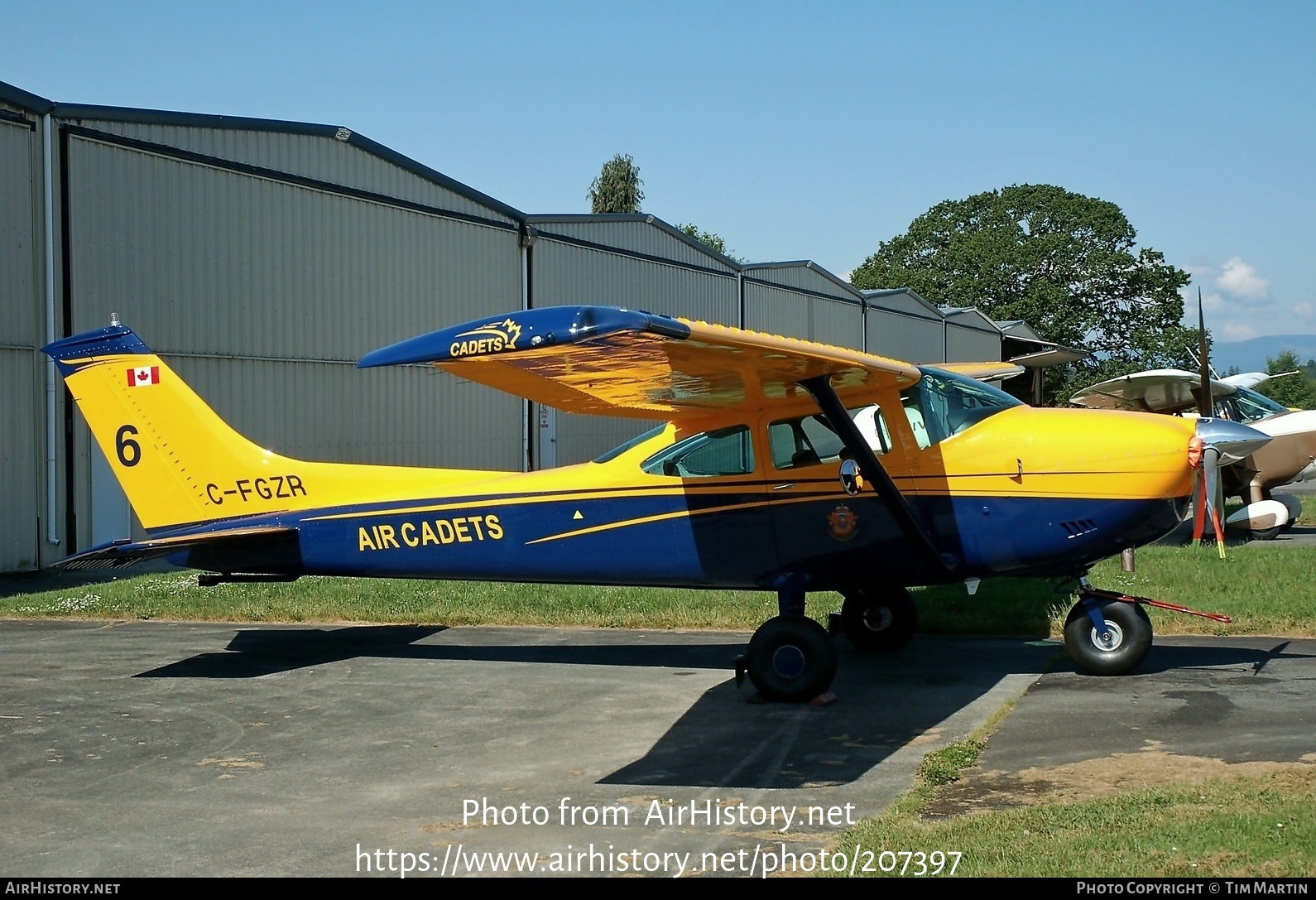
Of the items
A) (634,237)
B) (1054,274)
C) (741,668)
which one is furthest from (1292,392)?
(741,668)

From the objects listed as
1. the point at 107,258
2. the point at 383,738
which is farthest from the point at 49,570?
the point at 383,738

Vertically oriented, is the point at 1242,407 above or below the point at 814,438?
above

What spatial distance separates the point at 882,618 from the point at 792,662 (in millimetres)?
2210

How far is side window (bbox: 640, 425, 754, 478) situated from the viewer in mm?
9438

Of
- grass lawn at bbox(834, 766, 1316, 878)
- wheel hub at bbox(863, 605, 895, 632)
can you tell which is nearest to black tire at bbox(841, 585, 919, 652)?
wheel hub at bbox(863, 605, 895, 632)

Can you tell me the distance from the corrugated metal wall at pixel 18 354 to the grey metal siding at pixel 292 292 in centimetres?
65

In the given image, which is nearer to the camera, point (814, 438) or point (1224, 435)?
point (1224, 435)

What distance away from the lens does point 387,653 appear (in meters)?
11.2

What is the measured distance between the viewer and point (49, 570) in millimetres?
17453

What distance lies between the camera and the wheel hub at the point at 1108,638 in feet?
30.8

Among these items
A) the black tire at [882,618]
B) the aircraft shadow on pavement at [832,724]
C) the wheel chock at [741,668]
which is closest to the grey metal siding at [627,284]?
the black tire at [882,618]

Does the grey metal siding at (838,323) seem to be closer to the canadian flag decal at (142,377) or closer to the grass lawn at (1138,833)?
the canadian flag decal at (142,377)

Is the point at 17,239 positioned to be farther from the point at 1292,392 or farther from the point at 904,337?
the point at 1292,392

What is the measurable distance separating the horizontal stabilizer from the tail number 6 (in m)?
0.76
